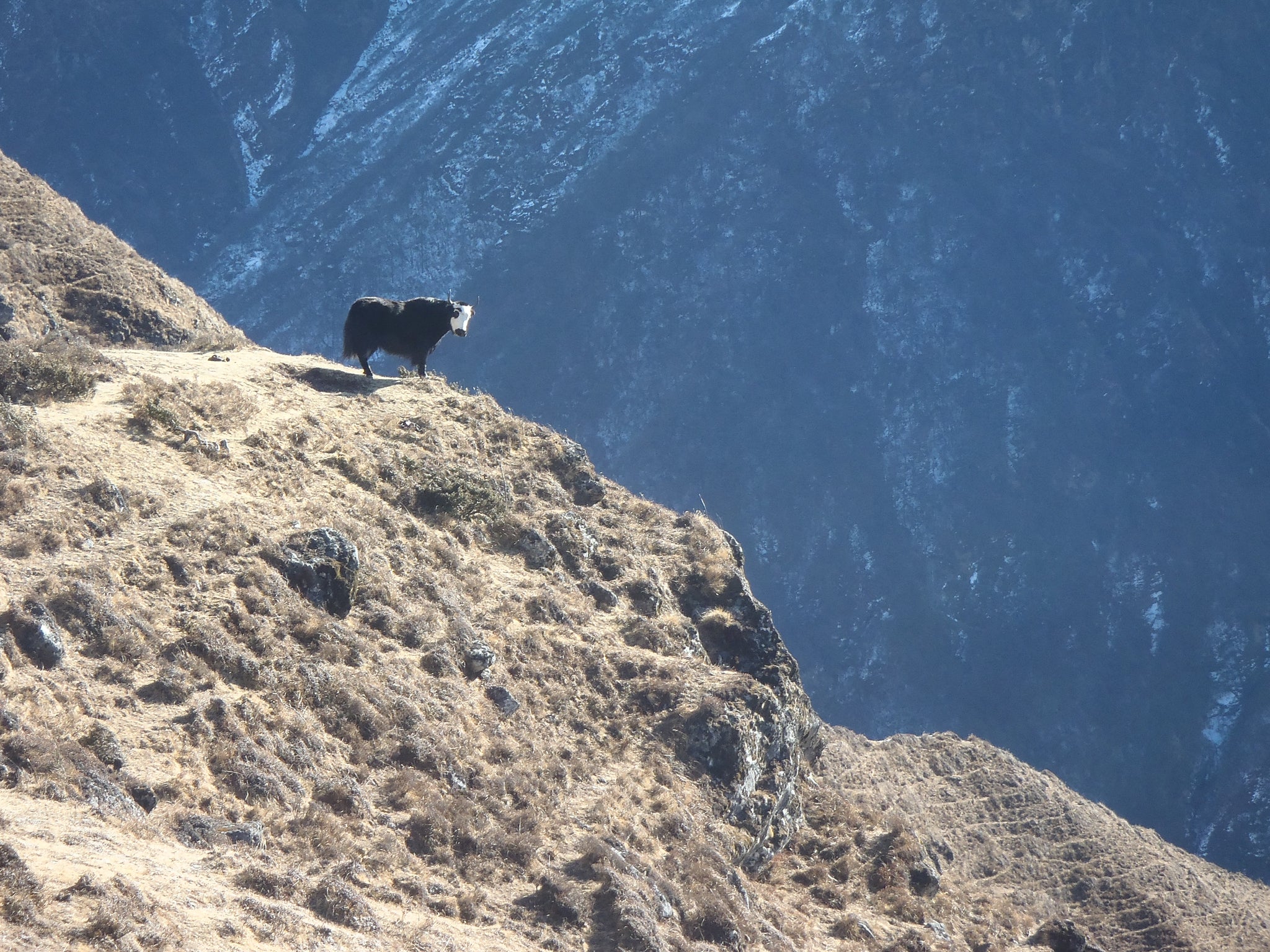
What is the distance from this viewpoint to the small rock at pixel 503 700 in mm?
12961

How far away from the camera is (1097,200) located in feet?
223

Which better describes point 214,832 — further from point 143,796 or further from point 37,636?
point 37,636

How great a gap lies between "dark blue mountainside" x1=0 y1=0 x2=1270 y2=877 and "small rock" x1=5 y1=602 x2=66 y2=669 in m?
48.9

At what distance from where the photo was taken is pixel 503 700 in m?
13.0

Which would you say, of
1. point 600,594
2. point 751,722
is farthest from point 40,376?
point 751,722

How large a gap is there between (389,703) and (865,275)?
204 ft

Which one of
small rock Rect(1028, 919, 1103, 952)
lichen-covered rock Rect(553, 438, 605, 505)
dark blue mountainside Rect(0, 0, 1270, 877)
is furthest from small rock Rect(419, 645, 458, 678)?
dark blue mountainside Rect(0, 0, 1270, 877)

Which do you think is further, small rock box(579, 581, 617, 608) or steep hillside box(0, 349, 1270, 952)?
small rock box(579, 581, 617, 608)

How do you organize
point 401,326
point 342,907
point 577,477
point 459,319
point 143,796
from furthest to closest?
point 459,319
point 577,477
point 401,326
point 143,796
point 342,907

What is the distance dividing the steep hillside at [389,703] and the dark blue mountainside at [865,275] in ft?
124

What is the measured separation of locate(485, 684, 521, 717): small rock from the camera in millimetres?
12961

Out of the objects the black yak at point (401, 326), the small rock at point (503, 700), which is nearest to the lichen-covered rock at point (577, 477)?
the black yak at point (401, 326)

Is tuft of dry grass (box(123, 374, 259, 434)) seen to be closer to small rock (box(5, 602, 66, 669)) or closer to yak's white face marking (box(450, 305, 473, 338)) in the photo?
small rock (box(5, 602, 66, 669))

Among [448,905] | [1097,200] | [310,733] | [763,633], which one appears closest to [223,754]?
[310,733]
